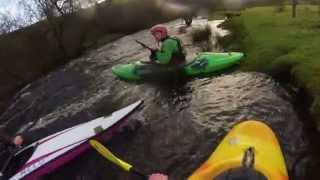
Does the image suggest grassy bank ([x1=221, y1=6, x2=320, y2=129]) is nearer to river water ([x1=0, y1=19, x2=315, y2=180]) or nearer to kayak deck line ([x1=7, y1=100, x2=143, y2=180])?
river water ([x1=0, y1=19, x2=315, y2=180])

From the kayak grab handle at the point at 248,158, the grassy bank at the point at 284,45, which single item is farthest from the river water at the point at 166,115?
the kayak grab handle at the point at 248,158

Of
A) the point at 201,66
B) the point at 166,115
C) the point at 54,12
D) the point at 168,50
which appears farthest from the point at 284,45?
the point at 54,12

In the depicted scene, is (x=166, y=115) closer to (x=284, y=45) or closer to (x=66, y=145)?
(x=66, y=145)

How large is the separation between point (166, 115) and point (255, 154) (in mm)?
4583

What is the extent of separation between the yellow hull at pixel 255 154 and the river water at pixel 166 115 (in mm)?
648

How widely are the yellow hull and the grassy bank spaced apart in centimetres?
139

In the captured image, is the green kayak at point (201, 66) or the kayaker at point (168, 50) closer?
the green kayak at point (201, 66)

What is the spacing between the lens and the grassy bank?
470 inches

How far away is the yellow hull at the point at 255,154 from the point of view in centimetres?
791

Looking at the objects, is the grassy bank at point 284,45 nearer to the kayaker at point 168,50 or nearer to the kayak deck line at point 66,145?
the kayaker at point 168,50

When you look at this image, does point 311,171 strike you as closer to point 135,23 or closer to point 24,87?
point 24,87

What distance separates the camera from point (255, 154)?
27.5 feet

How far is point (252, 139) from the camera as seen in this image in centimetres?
934

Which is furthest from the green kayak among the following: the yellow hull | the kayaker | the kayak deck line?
the yellow hull
